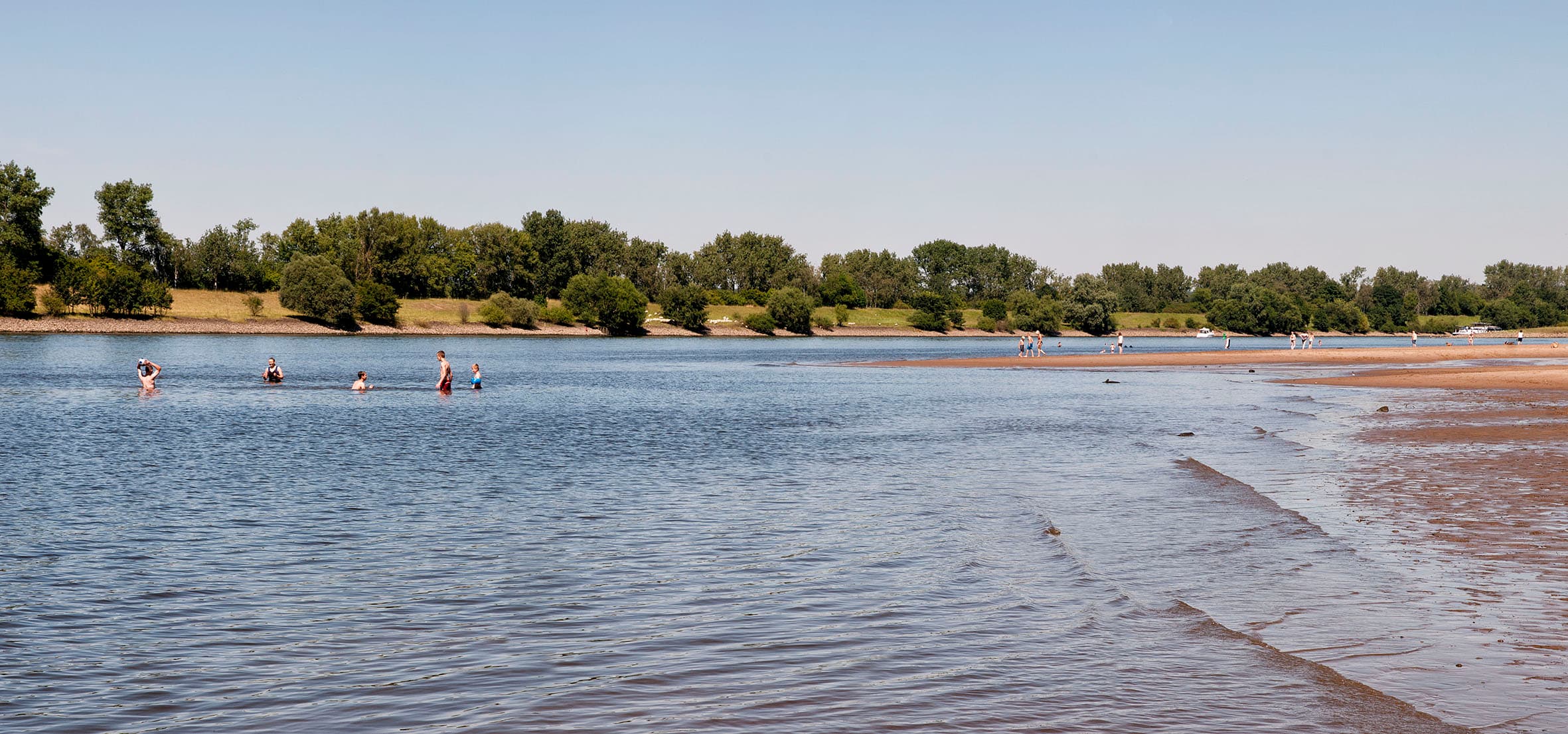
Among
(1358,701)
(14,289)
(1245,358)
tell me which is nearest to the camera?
(1358,701)

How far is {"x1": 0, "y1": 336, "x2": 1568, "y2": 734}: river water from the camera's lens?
35.7 feet

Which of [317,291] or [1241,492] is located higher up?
[317,291]

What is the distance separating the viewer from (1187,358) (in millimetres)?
126688

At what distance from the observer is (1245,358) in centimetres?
12769

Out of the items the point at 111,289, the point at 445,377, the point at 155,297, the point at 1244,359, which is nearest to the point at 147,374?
the point at 445,377

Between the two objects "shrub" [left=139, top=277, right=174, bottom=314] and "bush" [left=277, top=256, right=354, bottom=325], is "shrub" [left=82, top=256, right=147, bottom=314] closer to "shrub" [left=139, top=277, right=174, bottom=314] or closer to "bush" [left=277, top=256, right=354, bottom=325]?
"shrub" [left=139, top=277, right=174, bottom=314]

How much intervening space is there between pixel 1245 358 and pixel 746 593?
403 ft

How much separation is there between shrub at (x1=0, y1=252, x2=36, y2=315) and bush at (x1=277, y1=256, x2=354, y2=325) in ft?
118

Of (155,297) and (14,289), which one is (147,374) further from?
(155,297)

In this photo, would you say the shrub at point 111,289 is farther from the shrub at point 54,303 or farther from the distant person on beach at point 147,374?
the distant person on beach at point 147,374

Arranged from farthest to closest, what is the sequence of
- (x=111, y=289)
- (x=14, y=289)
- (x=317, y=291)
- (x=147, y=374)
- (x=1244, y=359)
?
1. (x=317, y=291)
2. (x=111, y=289)
3. (x=14, y=289)
4. (x=1244, y=359)
5. (x=147, y=374)

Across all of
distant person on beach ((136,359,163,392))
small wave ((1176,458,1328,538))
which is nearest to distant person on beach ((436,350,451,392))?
distant person on beach ((136,359,163,392))

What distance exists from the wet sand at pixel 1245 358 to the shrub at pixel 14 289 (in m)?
123

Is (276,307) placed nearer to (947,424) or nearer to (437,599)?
(947,424)
